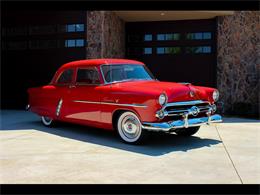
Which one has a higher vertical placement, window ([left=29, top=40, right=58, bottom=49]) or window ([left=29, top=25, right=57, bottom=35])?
window ([left=29, top=25, right=57, bottom=35])

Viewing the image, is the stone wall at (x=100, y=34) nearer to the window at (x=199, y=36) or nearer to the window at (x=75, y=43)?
the window at (x=75, y=43)

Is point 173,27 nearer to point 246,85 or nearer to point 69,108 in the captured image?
point 246,85

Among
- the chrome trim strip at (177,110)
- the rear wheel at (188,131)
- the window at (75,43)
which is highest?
the window at (75,43)

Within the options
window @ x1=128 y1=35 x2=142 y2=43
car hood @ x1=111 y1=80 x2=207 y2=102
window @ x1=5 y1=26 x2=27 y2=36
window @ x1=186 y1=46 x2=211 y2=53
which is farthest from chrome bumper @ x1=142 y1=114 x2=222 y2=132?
window @ x1=5 y1=26 x2=27 y2=36

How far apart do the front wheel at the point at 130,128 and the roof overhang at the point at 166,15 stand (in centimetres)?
610

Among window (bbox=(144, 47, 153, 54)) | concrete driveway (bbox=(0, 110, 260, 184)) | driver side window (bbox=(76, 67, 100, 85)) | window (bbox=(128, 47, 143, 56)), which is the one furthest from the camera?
window (bbox=(128, 47, 143, 56))

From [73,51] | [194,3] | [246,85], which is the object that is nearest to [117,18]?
[73,51]

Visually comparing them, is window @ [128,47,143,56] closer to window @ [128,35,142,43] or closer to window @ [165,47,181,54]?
window @ [128,35,142,43]

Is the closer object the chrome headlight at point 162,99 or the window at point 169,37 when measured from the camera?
the chrome headlight at point 162,99

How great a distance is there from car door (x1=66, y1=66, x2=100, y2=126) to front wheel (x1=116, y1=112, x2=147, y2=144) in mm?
575

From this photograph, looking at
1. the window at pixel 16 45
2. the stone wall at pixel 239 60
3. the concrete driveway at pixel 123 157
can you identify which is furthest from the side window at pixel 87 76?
the stone wall at pixel 239 60

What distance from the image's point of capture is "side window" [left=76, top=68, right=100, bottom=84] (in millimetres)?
6340

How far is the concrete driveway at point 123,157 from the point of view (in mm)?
3848

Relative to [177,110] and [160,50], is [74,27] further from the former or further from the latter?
[177,110]
